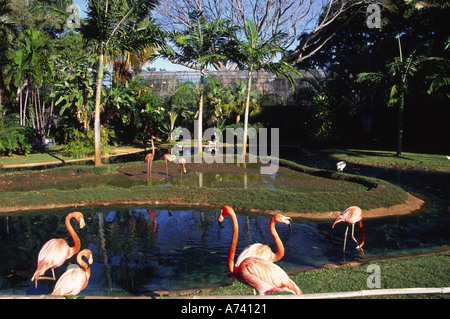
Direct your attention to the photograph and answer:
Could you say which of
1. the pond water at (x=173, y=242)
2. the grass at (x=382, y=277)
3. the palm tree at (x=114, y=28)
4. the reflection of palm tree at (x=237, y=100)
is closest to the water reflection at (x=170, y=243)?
the pond water at (x=173, y=242)

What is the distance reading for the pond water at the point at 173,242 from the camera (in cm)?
567

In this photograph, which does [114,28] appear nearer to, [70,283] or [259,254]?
[70,283]

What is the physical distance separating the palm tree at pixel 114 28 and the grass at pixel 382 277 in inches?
494

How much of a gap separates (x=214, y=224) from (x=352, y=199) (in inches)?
148

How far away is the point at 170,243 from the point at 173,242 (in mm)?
78

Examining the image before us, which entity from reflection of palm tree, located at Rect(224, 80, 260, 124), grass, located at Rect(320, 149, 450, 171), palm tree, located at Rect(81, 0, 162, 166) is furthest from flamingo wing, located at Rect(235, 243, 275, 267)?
reflection of palm tree, located at Rect(224, 80, 260, 124)

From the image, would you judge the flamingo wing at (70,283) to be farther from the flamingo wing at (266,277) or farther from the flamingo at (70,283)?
the flamingo wing at (266,277)

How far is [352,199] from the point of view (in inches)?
379

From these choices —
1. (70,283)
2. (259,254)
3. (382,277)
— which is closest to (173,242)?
(259,254)

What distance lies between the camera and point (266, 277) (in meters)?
3.88

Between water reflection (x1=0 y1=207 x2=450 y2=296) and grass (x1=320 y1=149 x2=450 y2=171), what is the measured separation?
26.9 feet

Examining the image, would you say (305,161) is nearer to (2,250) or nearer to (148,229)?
(148,229)
